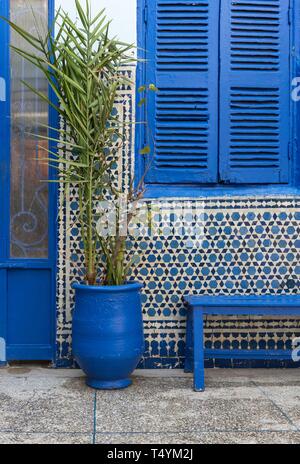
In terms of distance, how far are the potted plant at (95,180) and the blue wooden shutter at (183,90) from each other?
0.25 meters

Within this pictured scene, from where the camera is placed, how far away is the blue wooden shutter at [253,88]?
4492 mm

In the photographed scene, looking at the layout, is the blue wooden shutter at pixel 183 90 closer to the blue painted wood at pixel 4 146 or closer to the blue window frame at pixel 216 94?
the blue window frame at pixel 216 94

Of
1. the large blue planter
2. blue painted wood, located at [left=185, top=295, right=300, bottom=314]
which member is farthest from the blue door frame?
blue painted wood, located at [left=185, top=295, right=300, bottom=314]

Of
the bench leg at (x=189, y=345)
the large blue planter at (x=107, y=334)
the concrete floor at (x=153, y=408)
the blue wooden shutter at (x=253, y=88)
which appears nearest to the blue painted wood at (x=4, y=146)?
the large blue planter at (x=107, y=334)

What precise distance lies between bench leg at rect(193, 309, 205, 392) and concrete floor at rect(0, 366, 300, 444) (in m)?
0.08

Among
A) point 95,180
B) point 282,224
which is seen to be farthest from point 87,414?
point 282,224

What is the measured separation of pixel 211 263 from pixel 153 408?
52.3 inches

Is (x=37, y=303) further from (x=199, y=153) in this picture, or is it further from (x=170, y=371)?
(x=199, y=153)

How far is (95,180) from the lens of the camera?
13.6ft

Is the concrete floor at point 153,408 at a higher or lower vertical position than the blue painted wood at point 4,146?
lower

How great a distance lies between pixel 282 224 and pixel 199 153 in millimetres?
835

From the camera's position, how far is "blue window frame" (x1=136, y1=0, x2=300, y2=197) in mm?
4473

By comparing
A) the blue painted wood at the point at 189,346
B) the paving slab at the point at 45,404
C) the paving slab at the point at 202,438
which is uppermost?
the blue painted wood at the point at 189,346

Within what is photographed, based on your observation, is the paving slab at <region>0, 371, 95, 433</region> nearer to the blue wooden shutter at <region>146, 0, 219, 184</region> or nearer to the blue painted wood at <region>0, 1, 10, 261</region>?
the blue painted wood at <region>0, 1, 10, 261</region>
